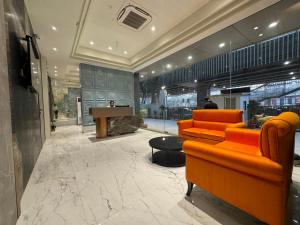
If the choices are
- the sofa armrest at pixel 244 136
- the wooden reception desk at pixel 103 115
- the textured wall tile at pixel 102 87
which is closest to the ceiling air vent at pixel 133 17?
the wooden reception desk at pixel 103 115

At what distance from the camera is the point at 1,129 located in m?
1.27

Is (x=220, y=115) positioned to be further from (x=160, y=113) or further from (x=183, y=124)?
(x=160, y=113)

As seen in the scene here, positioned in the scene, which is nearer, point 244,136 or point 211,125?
point 244,136

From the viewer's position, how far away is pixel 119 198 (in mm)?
1743

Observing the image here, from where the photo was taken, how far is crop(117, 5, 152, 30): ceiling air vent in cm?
336

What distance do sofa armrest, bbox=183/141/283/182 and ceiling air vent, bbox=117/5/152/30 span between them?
347cm

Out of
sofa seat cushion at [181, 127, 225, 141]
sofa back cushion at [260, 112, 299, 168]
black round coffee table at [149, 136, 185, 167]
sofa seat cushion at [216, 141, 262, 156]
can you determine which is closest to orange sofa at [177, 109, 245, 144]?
sofa seat cushion at [181, 127, 225, 141]

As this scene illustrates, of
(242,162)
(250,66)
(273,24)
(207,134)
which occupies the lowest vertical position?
(207,134)

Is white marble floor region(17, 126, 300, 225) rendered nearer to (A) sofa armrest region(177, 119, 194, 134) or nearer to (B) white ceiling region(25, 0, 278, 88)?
(A) sofa armrest region(177, 119, 194, 134)

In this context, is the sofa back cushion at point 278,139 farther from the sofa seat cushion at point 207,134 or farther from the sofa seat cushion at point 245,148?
the sofa seat cushion at point 207,134

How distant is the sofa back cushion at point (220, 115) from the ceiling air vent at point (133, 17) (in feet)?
9.55

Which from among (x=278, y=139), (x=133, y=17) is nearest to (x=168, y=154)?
(x=278, y=139)

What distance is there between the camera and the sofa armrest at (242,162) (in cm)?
107

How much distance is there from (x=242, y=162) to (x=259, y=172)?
0.13 m
